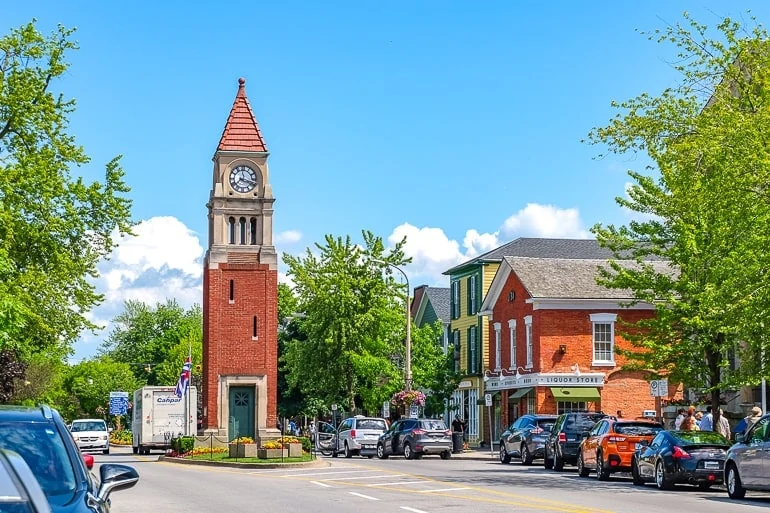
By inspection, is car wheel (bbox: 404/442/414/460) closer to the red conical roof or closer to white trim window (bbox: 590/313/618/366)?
white trim window (bbox: 590/313/618/366)

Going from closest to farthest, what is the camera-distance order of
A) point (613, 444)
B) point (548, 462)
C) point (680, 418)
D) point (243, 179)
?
point (613, 444) → point (680, 418) → point (548, 462) → point (243, 179)

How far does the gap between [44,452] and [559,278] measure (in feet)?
173

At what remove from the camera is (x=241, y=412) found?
60469 millimetres

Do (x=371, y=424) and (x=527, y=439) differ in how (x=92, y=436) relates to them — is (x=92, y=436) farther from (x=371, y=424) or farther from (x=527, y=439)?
(x=527, y=439)

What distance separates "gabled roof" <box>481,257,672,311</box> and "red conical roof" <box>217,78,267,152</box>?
44.3 ft

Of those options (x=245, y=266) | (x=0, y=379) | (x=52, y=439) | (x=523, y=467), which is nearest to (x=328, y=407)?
(x=245, y=266)

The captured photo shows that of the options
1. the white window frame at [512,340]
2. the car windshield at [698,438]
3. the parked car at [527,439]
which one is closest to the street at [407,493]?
the car windshield at [698,438]

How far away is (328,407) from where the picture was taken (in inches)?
2872

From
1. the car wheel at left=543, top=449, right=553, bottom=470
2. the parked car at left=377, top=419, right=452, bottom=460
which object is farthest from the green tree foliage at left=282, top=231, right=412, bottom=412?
the car wheel at left=543, top=449, right=553, bottom=470

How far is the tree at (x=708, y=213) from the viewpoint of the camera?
26.9 metres

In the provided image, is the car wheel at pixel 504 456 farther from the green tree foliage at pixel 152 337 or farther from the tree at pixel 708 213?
the green tree foliage at pixel 152 337

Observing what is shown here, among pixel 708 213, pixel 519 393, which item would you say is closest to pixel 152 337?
pixel 519 393

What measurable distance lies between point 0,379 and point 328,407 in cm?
2587

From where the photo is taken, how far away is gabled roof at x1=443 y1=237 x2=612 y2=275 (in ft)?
242
